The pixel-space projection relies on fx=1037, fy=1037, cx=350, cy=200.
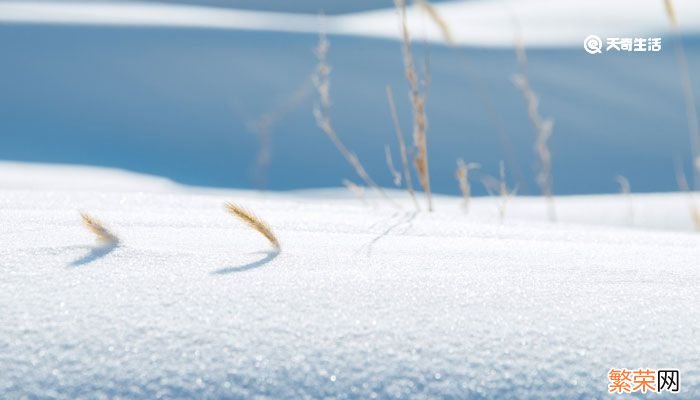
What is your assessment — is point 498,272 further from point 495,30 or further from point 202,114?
point 495,30

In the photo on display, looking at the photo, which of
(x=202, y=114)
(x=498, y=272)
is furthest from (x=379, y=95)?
(x=498, y=272)

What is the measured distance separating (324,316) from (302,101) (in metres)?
3.80

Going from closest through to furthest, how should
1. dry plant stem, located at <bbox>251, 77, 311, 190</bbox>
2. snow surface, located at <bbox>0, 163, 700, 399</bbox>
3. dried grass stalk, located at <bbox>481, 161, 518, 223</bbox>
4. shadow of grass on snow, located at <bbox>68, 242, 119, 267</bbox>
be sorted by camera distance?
snow surface, located at <bbox>0, 163, 700, 399</bbox> < shadow of grass on snow, located at <bbox>68, 242, 119, 267</bbox> < dried grass stalk, located at <bbox>481, 161, 518, 223</bbox> < dry plant stem, located at <bbox>251, 77, 311, 190</bbox>

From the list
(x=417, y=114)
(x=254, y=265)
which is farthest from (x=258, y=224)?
(x=417, y=114)

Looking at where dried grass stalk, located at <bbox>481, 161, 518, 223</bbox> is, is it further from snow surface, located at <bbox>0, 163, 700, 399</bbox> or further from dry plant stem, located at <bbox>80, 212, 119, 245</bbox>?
dry plant stem, located at <bbox>80, 212, 119, 245</bbox>

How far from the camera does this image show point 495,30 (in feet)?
19.0

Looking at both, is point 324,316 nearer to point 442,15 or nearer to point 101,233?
point 101,233

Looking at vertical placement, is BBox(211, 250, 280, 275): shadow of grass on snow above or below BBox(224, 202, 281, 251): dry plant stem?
below

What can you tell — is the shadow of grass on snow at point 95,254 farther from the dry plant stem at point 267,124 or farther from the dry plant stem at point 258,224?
the dry plant stem at point 267,124

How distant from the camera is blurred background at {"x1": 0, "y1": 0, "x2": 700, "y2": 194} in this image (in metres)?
4.25

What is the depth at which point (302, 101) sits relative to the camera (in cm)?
464

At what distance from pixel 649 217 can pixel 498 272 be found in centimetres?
237

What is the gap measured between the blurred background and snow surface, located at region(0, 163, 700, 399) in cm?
282

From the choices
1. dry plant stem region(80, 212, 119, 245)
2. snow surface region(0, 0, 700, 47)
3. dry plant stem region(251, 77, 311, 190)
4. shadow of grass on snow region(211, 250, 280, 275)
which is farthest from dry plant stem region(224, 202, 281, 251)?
snow surface region(0, 0, 700, 47)
